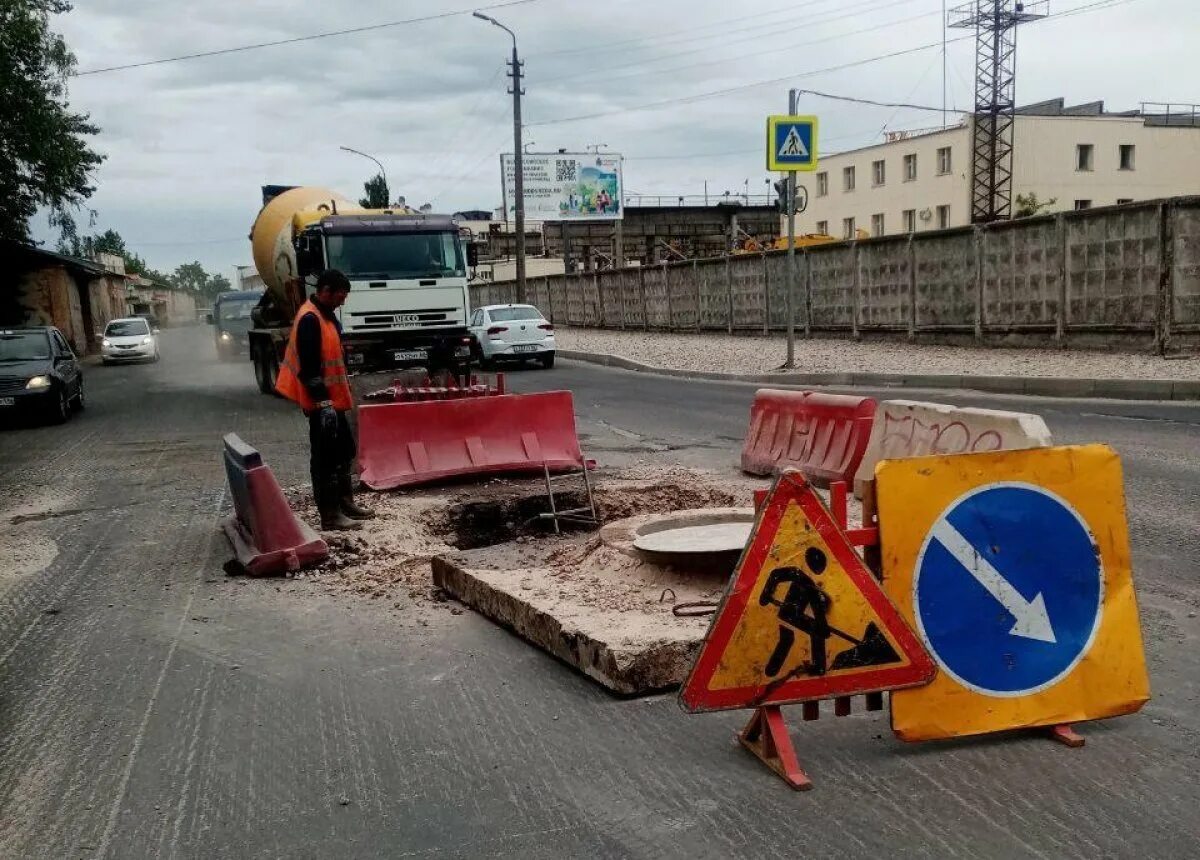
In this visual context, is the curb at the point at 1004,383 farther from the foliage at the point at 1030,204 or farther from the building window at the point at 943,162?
the building window at the point at 943,162

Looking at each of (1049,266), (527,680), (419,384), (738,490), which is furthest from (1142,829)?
(1049,266)

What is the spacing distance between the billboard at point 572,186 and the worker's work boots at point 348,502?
53.2 m

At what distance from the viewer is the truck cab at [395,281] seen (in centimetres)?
1636

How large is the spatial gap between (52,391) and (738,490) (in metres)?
11.8

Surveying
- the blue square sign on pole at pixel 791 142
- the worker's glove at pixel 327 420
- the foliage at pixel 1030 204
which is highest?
the foliage at pixel 1030 204

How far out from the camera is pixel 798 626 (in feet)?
10.9

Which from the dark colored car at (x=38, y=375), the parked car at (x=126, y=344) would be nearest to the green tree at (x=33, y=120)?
the parked car at (x=126, y=344)

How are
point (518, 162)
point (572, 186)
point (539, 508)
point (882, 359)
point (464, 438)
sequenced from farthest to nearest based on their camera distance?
1. point (572, 186)
2. point (518, 162)
3. point (882, 359)
4. point (464, 438)
5. point (539, 508)

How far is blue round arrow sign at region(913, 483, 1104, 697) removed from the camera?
3459 millimetres

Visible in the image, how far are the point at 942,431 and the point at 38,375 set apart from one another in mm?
13934

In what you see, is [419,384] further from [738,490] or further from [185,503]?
[738,490]

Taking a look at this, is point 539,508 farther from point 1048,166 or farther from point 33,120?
point 1048,166

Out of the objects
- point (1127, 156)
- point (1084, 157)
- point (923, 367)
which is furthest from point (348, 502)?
point (1127, 156)

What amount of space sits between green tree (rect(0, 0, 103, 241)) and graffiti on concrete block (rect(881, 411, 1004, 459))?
1128 inches
